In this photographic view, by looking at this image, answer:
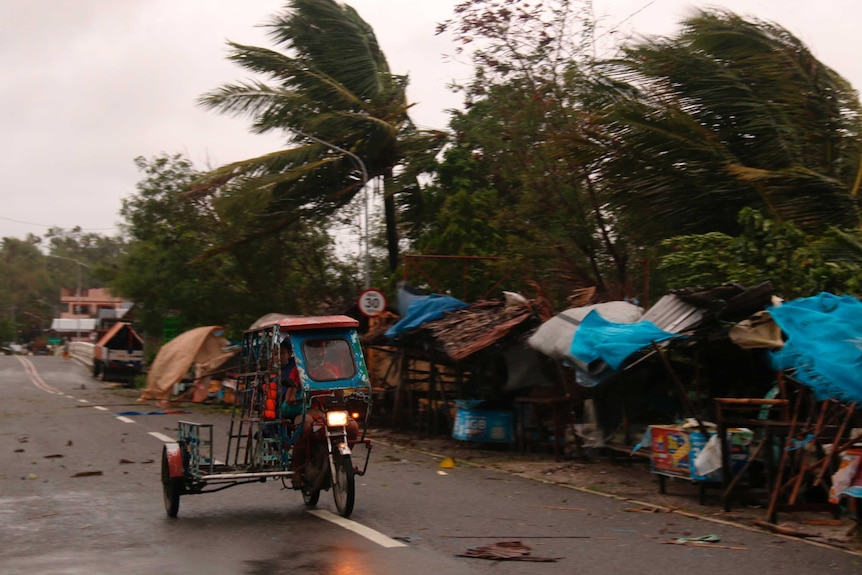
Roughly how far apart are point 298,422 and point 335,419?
0.67m

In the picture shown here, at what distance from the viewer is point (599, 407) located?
567 inches

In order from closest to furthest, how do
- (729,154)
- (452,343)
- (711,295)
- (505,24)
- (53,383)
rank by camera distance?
(711,295) → (729,154) → (452,343) → (505,24) → (53,383)

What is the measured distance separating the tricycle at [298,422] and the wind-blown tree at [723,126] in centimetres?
728

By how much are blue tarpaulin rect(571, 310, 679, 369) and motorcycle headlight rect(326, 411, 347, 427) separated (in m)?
4.17

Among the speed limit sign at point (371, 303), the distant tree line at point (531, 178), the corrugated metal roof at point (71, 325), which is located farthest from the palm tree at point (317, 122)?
the corrugated metal roof at point (71, 325)

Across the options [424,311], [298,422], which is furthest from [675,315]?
[424,311]

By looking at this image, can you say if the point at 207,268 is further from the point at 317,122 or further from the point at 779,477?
the point at 779,477

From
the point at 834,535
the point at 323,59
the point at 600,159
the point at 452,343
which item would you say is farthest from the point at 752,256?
the point at 323,59

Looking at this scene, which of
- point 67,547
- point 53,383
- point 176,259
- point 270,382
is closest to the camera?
point 67,547

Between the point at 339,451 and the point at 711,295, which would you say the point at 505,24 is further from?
the point at 339,451

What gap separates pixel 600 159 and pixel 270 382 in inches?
311

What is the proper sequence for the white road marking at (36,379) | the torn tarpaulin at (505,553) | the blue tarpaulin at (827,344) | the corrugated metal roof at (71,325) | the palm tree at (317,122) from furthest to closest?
the corrugated metal roof at (71,325) < the white road marking at (36,379) < the palm tree at (317,122) < the blue tarpaulin at (827,344) < the torn tarpaulin at (505,553)

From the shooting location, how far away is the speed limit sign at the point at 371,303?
2123 centimetres

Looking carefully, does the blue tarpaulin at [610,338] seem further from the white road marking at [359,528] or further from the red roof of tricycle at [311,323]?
the white road marking at [359,528]
